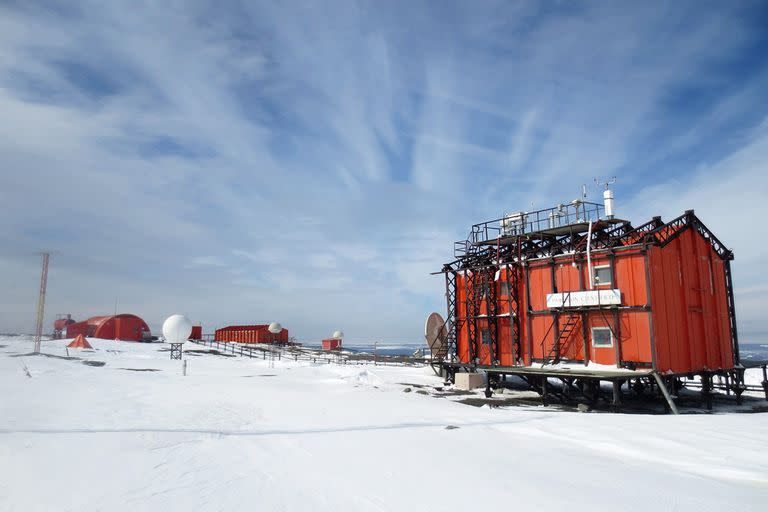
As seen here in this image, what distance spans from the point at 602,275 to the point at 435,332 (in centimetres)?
1613

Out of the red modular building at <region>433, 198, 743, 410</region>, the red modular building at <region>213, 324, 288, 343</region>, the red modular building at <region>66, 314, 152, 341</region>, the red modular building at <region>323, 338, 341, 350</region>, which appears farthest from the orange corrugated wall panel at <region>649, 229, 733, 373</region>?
the red modular building at <region>66, 314, 152, 341</region>

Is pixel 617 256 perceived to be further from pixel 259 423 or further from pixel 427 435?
pixel 259 423

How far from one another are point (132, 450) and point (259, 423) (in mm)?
3941

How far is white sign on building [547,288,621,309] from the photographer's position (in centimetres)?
2489

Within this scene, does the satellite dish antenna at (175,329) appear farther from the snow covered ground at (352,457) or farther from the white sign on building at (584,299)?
the white sign on building at (584,299)

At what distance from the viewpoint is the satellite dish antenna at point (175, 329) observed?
4297 centimetres

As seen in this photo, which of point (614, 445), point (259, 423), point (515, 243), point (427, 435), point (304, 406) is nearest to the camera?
point (614, 445)

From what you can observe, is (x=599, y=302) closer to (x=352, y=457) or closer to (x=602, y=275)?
(x=602, y=275)

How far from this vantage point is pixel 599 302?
2525 cm

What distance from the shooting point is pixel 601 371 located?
80.9ft

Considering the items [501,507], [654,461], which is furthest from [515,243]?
[501,507]

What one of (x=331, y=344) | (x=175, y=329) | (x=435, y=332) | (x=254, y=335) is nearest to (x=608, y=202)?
(x=435, y=332)

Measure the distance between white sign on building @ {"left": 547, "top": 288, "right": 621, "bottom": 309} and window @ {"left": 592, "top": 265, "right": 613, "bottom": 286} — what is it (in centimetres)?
91

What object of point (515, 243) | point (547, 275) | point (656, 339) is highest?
point (515, 243)
